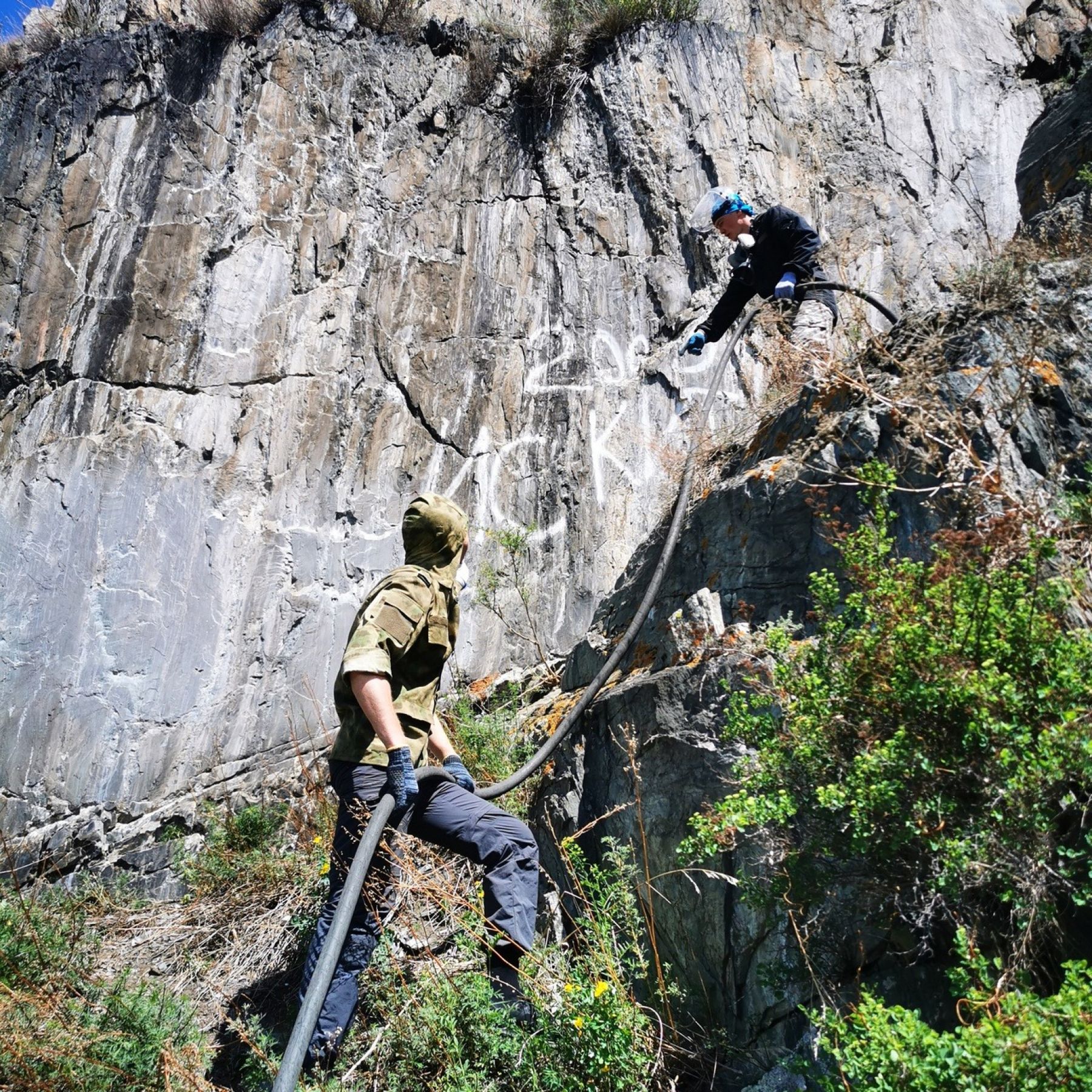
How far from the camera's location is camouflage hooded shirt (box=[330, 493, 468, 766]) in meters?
3.34

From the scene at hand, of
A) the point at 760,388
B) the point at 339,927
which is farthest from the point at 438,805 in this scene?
the point at 760,388

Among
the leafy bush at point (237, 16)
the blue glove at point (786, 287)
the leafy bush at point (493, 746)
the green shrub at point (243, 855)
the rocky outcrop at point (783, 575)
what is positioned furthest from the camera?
the leafy bush at point (237, 16)

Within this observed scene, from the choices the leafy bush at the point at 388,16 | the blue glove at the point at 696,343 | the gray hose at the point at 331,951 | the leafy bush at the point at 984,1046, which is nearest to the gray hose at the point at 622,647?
the gray hose at the point at 331,951

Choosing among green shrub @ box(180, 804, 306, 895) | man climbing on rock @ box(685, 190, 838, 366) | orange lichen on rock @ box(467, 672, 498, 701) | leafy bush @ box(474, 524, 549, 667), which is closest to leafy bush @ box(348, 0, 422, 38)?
man climbing on rock @ box(685, 190, 838, 366)

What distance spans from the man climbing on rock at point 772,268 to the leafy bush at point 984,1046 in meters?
3.74

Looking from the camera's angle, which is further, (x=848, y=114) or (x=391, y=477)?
(x=848, y=114)

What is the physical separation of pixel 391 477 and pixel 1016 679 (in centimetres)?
537

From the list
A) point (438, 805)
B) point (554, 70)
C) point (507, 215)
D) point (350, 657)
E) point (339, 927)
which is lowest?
point (339, 927)

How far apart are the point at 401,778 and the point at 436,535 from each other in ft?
3.20

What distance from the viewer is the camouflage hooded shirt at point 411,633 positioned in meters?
3.34

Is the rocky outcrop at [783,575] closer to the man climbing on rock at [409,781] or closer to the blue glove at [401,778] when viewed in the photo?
the man climbing on rock at [409,781]

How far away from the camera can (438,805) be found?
3.37 metres

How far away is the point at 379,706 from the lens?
3193 millimetres

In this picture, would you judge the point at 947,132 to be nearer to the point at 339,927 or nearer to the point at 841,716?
the point at 841,716
